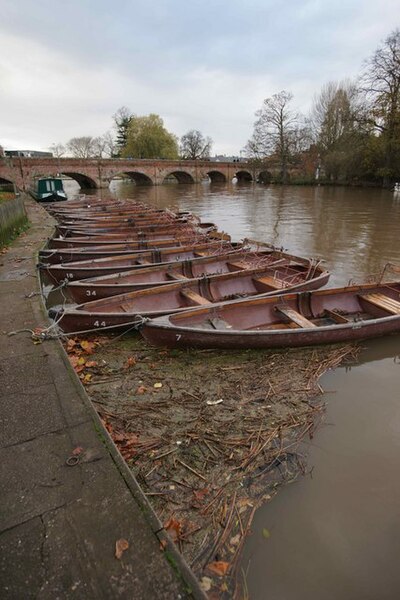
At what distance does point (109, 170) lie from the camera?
4441cm

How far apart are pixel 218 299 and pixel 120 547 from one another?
16.6 ft

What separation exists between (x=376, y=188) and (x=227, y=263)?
36377mm

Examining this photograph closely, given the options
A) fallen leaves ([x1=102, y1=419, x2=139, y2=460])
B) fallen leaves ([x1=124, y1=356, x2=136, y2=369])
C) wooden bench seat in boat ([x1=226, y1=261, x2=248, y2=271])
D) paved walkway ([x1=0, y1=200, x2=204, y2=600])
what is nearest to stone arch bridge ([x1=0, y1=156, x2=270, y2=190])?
wooden bench seat in boat ([x1=226, y1=261, x2=248, y2=271])

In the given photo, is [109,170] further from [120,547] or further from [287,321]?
[120,547]

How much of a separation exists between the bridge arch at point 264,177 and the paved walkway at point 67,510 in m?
57.0

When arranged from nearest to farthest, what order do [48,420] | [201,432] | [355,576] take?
[355,576] → [48,420] → [201,432]

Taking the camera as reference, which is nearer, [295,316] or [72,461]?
[72,461]

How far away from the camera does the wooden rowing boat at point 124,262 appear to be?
7.67 metres

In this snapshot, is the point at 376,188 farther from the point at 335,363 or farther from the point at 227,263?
the point at 335,363

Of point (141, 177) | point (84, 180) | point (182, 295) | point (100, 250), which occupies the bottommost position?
point (182, 295)

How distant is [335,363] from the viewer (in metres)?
5.03

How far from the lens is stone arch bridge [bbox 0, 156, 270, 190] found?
36.7 metres

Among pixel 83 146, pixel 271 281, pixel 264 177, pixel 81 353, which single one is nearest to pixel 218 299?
pixel 271 281

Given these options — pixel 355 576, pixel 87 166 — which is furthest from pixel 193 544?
pixel 87 166
